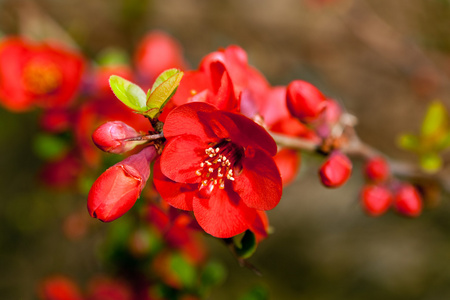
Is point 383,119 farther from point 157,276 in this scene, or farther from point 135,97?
point 135,97

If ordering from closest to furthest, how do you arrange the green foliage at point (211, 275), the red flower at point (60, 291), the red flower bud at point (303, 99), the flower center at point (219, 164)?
the flower center at point (219, 164), the red flower bud at point (303, 99), the green foliage at point (211, 275), the red flower at point (60, 291)

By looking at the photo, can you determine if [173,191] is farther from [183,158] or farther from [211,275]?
[211,275]

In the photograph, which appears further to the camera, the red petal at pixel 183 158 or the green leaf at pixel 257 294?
the green leaf at pixel 257 294

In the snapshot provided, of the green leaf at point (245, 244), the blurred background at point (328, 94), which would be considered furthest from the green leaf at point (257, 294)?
the blurred background at point (328, 94)

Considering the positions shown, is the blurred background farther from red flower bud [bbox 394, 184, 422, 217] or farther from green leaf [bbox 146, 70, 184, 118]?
green leaf [bbox 146, 70, 184, 118]

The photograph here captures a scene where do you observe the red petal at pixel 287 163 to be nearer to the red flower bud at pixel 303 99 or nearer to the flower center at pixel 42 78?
the red flower bud at pixel 303 99

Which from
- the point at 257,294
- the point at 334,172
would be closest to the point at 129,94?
the point at 334,172
